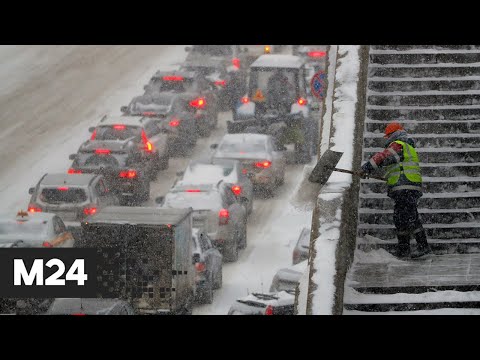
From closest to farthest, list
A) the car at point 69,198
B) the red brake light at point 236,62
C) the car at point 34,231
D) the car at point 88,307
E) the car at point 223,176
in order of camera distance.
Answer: the car at point 88,307 → the car at point 34,231 → the car at point 69,198 → the car at point 223,176 → the red brake light at point 236,62

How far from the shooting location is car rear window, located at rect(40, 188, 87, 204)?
84.5ft

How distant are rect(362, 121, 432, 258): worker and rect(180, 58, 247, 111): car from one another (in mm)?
23681

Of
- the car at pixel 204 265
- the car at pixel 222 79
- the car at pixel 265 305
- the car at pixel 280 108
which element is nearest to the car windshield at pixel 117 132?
the car at pixel 280 108

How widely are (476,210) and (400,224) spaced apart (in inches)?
56.2

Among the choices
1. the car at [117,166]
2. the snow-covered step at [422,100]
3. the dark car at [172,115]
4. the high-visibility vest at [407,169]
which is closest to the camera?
the high-visibility vest at [407,169]

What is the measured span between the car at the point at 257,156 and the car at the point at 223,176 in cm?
152

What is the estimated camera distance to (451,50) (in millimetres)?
18234

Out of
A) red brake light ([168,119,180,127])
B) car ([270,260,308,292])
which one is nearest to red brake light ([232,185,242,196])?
car ([270,260,308,292])

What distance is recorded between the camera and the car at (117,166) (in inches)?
1147

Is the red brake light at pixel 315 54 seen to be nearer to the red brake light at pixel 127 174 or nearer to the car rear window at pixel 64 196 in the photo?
the red brake light at pixel 127 174

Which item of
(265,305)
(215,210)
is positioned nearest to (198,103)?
(215,210)
